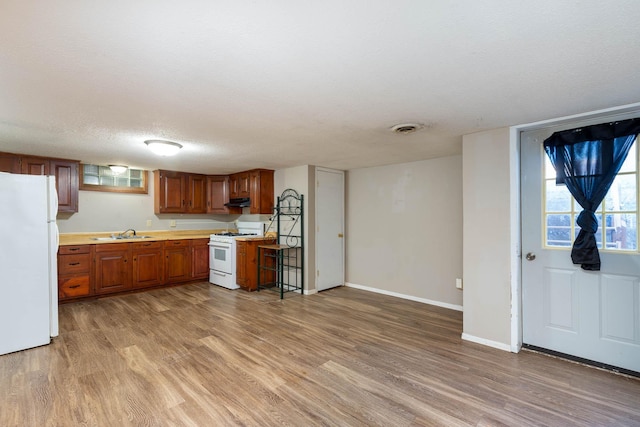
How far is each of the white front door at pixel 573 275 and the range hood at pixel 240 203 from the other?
4268mm

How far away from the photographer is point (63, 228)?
480 centimetres

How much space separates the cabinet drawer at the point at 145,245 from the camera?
4.92 meters

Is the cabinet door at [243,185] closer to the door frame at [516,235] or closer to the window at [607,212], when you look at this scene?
the door frame at [516,235]

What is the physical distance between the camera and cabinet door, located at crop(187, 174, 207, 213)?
588 centimetres

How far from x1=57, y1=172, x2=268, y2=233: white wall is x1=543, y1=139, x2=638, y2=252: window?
4396 mm

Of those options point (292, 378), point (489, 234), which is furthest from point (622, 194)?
point (292, 378)

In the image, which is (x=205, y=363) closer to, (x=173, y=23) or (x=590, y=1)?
(x=173, y=23)

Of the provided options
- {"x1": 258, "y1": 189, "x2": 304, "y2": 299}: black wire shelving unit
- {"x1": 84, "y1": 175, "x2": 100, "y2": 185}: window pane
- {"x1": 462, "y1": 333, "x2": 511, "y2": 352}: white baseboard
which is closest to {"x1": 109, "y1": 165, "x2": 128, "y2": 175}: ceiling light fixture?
{"x1": 84, "y1": 175, "x2": 100, "y2": 185}: window pane

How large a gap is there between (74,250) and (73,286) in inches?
20.7

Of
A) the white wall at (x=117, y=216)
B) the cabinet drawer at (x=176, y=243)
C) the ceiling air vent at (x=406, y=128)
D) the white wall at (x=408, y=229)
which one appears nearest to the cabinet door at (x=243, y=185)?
the white wall at (x=117, y=216)

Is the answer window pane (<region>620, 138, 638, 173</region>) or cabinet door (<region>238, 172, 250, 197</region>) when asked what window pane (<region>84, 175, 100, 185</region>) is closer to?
cabinet door (<region>238, 172, 250, 197</region>)

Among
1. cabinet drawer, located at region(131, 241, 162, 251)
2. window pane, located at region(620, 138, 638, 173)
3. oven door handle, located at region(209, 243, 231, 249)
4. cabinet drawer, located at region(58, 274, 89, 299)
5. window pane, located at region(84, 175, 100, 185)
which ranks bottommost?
cabinet drawer, located at region(58, 274, 89, 299)

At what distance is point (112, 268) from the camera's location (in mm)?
4699

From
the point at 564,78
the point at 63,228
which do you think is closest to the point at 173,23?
the point at 564,78
